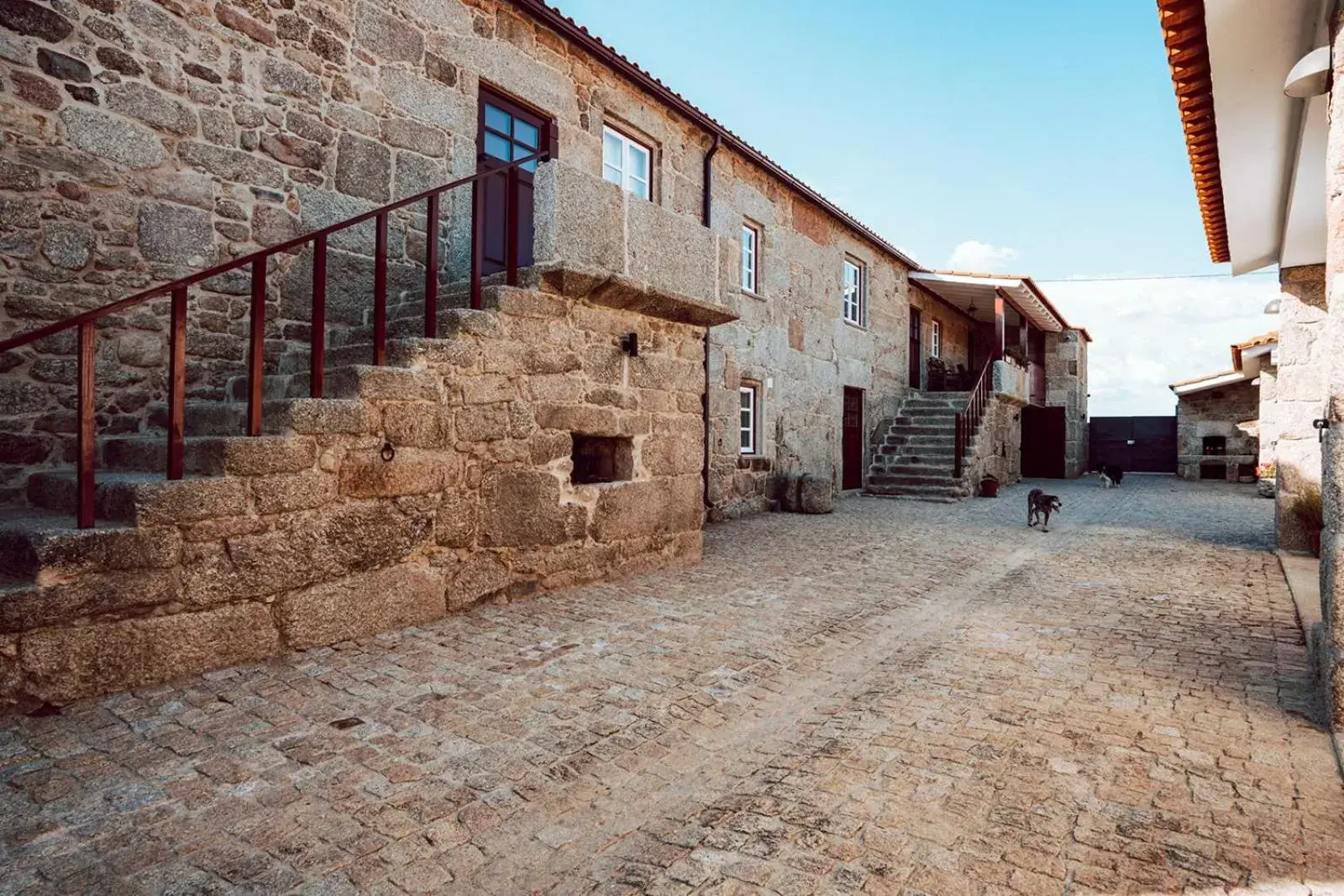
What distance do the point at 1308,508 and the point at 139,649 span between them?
936 cm

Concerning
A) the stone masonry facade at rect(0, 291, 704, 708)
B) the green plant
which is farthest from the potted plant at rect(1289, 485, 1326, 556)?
the stone masonry facade at rect(0, 291, 704, 708)

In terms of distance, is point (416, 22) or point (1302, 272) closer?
point (416, 22)

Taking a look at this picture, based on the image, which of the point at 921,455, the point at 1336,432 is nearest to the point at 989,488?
the point at 921,455

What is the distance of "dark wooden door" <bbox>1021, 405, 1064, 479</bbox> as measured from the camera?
20.4m

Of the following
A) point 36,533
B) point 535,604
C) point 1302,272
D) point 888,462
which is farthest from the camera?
point 888,462

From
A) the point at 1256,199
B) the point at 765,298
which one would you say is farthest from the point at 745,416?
the point at 1256,199

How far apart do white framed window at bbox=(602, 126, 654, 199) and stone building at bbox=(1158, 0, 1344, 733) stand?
5208 millimetres

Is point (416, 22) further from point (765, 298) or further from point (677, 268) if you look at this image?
point (765, 298)

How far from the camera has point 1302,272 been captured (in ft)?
24.3

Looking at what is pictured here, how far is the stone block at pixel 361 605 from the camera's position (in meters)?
3.66

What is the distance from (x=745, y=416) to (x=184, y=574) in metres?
8.04

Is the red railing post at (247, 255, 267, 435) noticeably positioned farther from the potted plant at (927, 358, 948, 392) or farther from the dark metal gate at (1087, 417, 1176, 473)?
the dark metal gate at (1087, 417, 1176, 473)

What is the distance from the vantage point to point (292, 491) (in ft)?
12.0

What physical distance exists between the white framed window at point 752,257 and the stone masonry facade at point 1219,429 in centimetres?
1482
